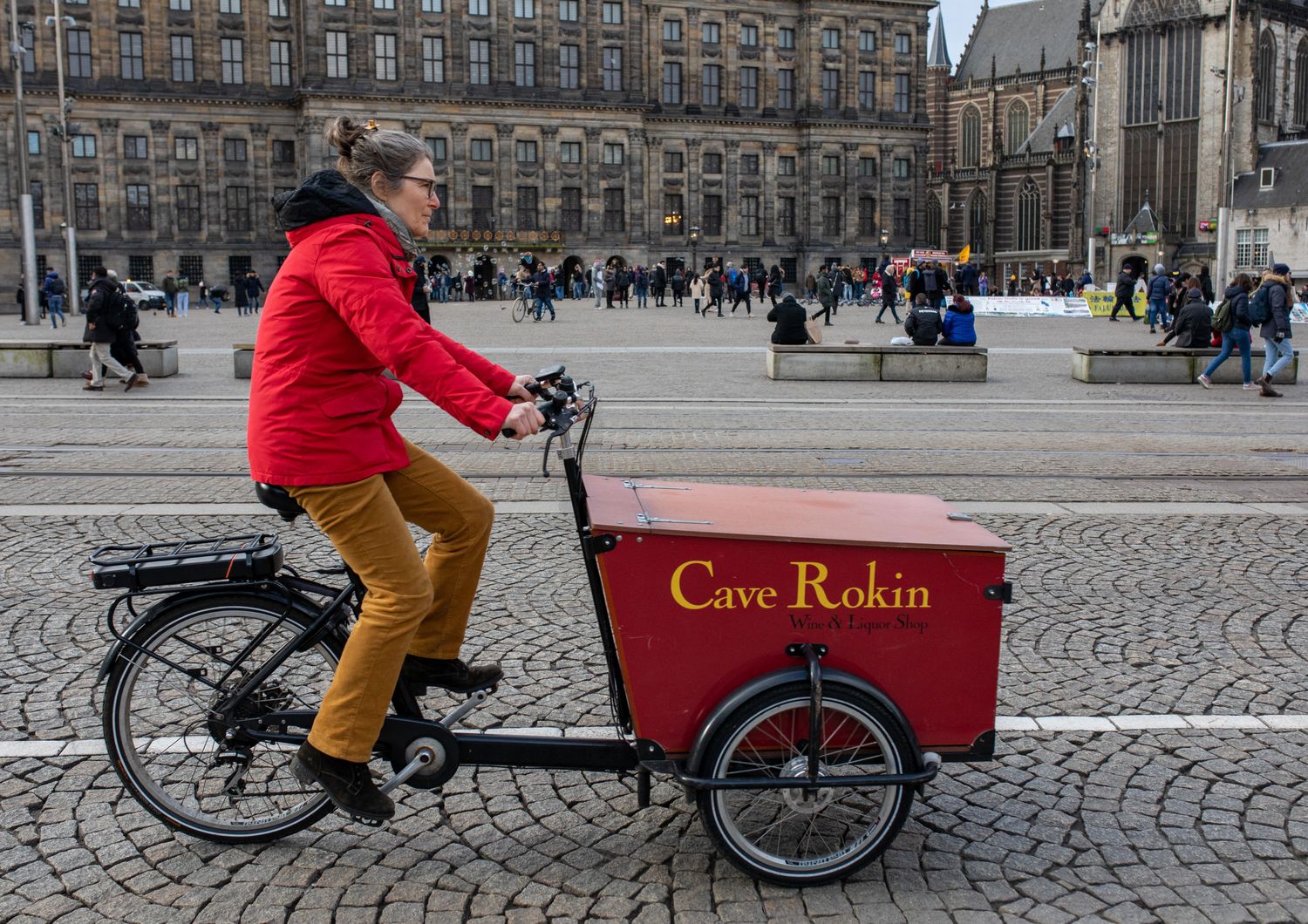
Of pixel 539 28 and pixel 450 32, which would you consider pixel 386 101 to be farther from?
pixel 539 28

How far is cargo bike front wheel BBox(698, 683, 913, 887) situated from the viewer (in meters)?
3.13

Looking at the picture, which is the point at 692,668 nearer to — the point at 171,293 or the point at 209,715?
the point at 209,715

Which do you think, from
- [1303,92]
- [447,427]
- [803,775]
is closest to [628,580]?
[803,775]

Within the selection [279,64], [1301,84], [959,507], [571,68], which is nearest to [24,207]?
[959,507]

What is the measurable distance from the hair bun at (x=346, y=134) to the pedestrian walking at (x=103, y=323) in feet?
43.5

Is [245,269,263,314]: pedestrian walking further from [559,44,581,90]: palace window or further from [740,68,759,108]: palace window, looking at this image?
[740,68,759,108]: palace window

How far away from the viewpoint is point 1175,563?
646 cm

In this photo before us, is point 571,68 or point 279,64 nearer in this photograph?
point 279,64

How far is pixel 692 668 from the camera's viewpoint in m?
3.17

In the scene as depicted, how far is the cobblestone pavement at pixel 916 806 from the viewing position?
316 cm

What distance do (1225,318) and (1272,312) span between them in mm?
843

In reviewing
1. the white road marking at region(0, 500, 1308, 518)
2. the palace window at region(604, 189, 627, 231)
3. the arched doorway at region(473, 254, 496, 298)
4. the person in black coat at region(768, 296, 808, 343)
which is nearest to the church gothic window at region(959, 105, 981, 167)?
the palace window at region(604, 189, 627, 231)

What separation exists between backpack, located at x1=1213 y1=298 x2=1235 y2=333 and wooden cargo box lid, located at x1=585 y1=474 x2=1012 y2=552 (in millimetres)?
13964

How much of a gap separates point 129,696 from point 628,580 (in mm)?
1360
